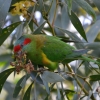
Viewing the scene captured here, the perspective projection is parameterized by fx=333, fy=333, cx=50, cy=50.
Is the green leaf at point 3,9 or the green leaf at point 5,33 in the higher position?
the green leaf at point 3,9

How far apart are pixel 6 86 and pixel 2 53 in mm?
221

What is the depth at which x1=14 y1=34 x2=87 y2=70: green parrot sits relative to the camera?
5.06 feet

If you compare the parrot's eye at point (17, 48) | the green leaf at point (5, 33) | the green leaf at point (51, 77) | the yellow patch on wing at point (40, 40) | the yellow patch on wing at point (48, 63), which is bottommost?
the yellow patch on wing at point (48, 63)

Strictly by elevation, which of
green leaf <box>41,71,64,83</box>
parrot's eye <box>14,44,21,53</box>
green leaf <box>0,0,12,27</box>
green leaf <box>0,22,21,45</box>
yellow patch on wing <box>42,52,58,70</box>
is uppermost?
green leaf <box>0,0,12,27</box>

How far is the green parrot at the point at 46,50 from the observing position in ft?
5.06

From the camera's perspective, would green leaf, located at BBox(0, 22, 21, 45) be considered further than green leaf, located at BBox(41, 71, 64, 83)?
Yes

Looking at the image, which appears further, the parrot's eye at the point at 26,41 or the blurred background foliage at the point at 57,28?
the parrot's eye at the point at 26,41

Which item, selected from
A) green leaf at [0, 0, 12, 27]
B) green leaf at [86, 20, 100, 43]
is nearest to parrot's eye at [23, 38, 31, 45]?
green leaf at [0, 0, 12, 27]

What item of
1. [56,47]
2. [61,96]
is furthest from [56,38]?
[61,96]

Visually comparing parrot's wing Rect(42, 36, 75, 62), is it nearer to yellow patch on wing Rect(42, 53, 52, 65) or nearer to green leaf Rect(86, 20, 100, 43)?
yellow patch on wing Rect(42, 53, 52, 65)

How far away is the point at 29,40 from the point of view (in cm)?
164

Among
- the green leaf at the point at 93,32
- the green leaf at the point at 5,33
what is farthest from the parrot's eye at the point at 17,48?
the green leaf at the point at 93,32

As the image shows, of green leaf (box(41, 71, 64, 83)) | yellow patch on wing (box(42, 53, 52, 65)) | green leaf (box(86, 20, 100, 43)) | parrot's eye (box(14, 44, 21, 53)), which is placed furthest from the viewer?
green leaf (box(86, 20, 100, 43))

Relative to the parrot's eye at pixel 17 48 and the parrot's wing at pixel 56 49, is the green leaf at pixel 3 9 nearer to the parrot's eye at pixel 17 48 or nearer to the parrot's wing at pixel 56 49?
the parrot's eye at pixel 17 48
